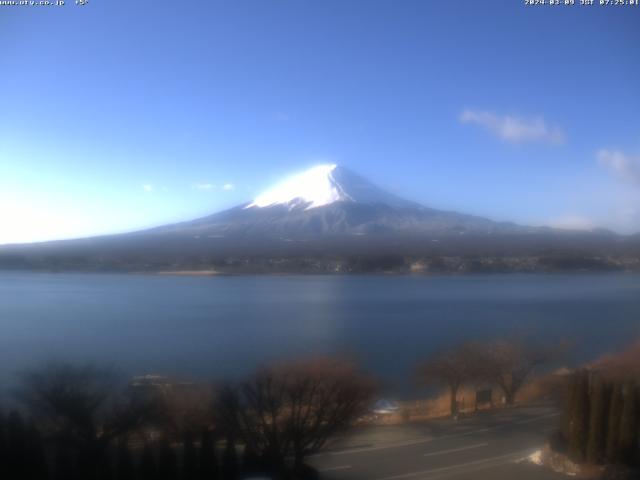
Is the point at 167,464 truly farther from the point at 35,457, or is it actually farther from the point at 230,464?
the point at 35,457

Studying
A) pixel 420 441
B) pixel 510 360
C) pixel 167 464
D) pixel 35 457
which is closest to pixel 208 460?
pixel 167 464

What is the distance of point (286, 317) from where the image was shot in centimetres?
975

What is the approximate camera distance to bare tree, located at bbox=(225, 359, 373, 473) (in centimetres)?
454

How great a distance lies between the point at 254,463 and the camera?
4.34m

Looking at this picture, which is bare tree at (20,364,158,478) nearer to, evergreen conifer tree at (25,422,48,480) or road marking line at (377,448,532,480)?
evergreen conifer tree at (25,422,48,480)

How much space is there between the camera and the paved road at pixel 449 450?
436 centimetres

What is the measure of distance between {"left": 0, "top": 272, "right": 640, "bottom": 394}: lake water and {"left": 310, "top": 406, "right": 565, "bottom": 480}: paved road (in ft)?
4.15

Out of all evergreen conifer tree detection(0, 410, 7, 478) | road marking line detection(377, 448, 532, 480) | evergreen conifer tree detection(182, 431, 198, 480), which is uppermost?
evergreen conifer tree detection(0, 410, 7, 478)

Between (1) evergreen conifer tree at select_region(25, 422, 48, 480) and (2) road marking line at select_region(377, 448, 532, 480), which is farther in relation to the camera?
(2) road marking line at select_region(377, 448, 532, 480)

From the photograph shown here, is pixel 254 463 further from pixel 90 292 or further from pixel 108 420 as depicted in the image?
pixel 90 292

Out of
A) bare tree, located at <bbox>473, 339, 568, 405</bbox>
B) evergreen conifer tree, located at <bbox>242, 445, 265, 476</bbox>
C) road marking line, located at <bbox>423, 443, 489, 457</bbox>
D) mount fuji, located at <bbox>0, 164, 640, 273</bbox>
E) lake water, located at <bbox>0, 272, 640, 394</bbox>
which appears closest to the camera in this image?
evergreen conifer tree, located at <bbox>242, 445, 265, 476</bbox>

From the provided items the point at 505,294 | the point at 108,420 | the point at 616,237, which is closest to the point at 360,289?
the point at 505,294

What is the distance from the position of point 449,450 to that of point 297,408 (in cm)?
141

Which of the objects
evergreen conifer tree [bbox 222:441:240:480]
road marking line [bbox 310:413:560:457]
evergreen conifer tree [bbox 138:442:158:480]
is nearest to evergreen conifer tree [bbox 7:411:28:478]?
evergreen conifer tree [bbox 138:442:158:480]
